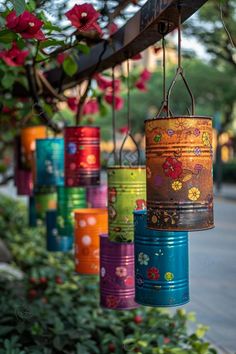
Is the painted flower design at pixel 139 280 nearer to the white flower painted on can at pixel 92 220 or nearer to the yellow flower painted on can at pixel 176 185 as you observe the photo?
the yellow flower painted on can at pixel 176 185

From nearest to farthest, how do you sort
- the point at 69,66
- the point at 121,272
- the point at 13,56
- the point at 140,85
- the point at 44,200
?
the point at 121,272 → the point at 13,56 → the point at 69,66 → the point at 44,200 → the point at 140,85

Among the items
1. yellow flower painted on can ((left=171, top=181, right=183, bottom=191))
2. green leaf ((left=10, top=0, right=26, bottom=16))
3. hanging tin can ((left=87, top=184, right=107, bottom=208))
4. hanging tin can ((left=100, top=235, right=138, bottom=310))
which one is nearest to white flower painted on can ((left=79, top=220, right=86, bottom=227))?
hanging tin can ((left=100, top=235, right=138, bottom=310))

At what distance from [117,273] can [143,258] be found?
1.76 ft

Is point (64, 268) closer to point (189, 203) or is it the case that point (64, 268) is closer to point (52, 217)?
point (52, 217)

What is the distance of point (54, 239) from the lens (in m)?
4.10

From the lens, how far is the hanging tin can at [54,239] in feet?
13.4

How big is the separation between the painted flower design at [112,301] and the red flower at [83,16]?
1280mm

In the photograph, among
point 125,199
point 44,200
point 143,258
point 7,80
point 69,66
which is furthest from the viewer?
point 44,200

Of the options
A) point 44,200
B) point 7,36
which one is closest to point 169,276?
point 7,36

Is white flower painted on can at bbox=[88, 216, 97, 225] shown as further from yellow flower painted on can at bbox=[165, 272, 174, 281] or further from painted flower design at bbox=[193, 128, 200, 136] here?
painted flower design at bbox=[193, 128, 200, 136]

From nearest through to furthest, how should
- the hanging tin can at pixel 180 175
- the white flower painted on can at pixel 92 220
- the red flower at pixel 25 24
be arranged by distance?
the hanging tin can at pixel 180 175
the red flower at pixel 25 24
the white flower painted on can at pixel 92 220

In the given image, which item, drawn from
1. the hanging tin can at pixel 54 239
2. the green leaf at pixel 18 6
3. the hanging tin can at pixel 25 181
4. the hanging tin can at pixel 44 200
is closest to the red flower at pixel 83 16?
the green leaf at pixel 18 6

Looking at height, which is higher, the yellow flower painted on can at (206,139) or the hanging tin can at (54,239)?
the yellow flower painted on can at (206,139)

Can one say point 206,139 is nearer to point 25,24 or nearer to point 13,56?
point 25,24
